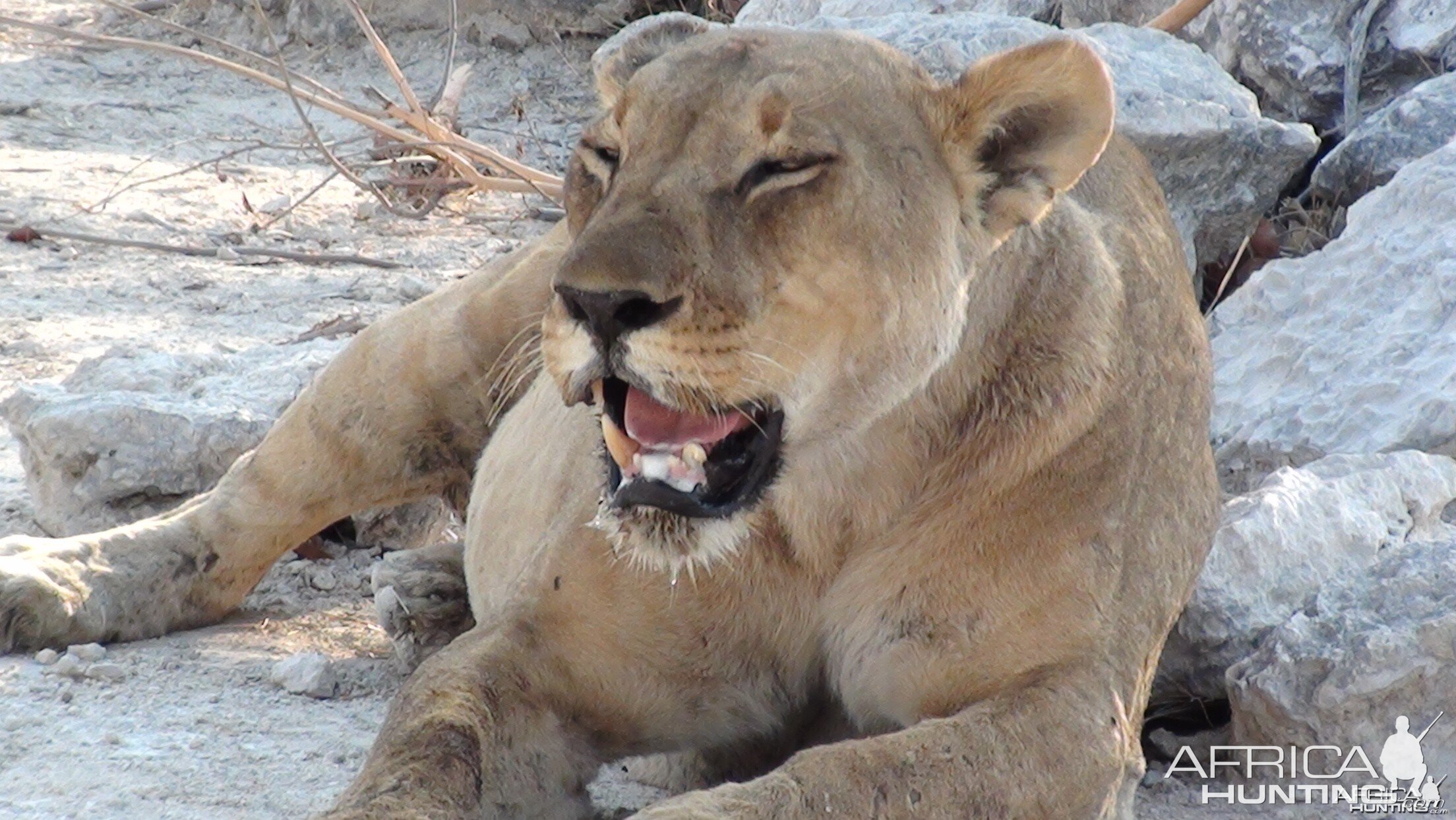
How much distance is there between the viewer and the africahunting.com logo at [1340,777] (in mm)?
3496

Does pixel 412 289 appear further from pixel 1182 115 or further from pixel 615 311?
pixel 615 311

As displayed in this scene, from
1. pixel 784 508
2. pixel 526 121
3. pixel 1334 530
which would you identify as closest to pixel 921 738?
pixel 784 508

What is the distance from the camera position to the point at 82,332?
621cm

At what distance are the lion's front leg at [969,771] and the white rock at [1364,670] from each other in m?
0.69

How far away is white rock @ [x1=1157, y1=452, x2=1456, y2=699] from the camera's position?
3840 millimetres

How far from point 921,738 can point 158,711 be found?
1565mm

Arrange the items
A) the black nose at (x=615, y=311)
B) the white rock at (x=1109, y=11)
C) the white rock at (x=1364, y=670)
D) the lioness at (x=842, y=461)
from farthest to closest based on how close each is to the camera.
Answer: the white rock at (x=1109, y=11), the white rock at (x=1364, y=670), the lioness at (x=842, y=461), the black nose at (x=615, y=311)

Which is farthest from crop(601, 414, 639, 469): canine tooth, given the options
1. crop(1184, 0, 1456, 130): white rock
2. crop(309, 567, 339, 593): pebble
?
crop(1184, 0, 1456, 130): white rock

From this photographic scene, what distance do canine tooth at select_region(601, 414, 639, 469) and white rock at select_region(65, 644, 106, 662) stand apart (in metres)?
1.61

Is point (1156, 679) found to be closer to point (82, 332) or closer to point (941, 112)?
point (941, 112)

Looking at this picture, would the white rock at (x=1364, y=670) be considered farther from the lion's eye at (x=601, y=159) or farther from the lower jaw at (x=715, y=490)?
the lion's eye at (x=601, y=159)

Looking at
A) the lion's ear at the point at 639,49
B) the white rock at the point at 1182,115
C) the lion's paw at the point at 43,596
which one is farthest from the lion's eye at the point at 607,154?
the white rock at the point at 1182,115

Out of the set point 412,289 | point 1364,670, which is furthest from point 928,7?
point 1364,670

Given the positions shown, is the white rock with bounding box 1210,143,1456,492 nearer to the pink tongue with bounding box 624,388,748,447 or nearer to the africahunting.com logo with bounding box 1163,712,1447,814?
the africahunting.com logo with bounding box 1163,712,1447,814
